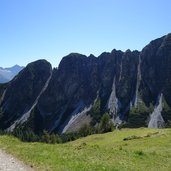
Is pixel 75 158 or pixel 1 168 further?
pixel 75 158

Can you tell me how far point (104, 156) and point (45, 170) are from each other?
9.95m

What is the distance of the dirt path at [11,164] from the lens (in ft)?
77.0

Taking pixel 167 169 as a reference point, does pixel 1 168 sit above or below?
above

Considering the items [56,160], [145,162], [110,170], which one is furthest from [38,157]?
[145,162]

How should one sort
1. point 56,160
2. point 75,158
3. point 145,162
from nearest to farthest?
point 56,160
point 75,158
point 145,162

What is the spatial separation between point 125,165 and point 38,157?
7063 mm

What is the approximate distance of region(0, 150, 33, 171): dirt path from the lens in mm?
23462

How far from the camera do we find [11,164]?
82.1ft

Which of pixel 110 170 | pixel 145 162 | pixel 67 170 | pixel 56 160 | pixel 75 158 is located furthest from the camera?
pixel 145 162

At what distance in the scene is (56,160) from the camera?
26656mm

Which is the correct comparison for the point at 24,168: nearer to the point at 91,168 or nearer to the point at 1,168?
the point at 1,168

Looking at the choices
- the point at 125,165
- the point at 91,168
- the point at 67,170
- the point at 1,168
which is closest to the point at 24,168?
the point at 1,168

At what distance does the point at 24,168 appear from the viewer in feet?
78.3

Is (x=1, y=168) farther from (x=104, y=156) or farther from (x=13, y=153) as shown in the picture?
(x=104, y=156)
